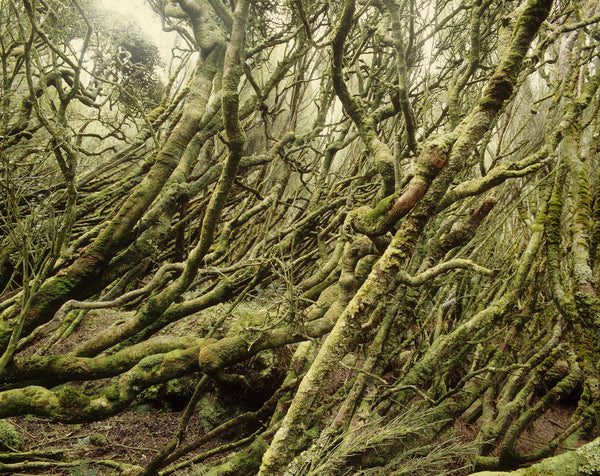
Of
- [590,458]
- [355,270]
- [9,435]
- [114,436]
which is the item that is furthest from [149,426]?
[590,458]

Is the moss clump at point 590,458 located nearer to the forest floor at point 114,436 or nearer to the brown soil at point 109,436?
the forest floor at point 114,436

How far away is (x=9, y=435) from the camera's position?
2678mm

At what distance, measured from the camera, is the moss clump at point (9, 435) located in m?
2.63

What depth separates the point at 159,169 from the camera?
2408 mm

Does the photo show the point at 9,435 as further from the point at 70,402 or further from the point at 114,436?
the point at 70,402

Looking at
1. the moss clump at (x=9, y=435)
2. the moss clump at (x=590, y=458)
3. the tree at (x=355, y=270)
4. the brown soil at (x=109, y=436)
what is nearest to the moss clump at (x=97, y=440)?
the brown soil at (x=109, y=436)

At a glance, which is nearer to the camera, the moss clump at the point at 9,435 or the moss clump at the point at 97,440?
the moss clump at the point at 9,435

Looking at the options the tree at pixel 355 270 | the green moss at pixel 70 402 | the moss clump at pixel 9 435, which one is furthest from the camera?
the moss clump at pixel 9 435

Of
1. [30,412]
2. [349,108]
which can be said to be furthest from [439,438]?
[30,412]

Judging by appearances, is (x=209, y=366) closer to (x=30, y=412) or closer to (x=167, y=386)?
(x=30, y=412)

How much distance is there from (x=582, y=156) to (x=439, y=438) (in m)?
2.59

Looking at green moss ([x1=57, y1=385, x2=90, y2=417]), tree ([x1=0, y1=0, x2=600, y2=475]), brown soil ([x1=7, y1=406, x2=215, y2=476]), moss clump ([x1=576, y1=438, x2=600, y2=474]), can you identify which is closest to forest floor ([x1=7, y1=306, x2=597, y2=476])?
brown soil ([x1=7, y1=406, x2=215, y2=476])

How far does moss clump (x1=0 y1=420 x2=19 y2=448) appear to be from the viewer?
2.63 m

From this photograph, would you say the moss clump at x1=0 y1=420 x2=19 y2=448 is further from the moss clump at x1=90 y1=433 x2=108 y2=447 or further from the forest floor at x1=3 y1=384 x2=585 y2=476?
the moss clump at x1=90 y1=433 x2=108 y2=447
